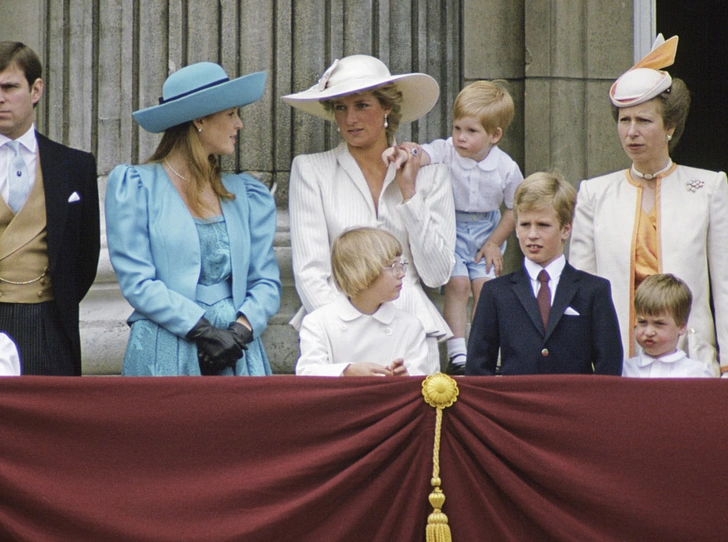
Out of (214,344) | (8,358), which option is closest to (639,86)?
(214,344)

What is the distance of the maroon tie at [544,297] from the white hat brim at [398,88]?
44.2 inches

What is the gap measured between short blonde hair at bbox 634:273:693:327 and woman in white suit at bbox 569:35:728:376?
0.95 ft

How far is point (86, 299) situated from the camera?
5949mm

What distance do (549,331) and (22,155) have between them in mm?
2005

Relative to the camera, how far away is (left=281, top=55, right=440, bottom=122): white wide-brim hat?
17.7 feet

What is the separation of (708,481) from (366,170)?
212 centimetres

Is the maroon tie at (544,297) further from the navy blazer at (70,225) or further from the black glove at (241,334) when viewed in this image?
the navy blazer at (70,225)

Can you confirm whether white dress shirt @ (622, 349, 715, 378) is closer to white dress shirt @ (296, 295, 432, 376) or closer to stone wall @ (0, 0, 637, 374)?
white dress shirt @ (296, 295, 432, 376)

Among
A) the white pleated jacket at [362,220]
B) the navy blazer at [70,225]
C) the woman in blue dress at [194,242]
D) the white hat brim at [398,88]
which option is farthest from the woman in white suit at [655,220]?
the navy blazer at [70,225]

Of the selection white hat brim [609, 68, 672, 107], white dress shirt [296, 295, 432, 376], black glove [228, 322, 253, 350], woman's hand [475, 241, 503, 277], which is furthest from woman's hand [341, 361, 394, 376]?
white hat brim [609, 68, 672, 107]

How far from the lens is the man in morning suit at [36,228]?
4852 millimetres

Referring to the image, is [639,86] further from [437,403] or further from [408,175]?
[437,403]

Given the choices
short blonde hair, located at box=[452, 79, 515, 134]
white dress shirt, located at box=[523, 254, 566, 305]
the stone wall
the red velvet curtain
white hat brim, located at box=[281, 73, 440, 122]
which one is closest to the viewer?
the red velvet curtain

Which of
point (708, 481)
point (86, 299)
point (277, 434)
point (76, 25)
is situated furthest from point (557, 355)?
point (76, 25)
